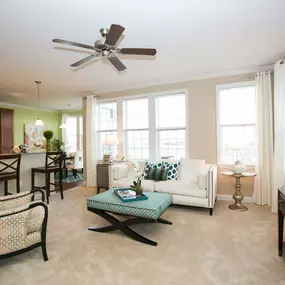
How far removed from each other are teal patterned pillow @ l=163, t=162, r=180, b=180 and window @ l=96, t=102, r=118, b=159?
6.10 ft

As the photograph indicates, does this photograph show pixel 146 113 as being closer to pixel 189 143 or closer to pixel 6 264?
pixel 189 143

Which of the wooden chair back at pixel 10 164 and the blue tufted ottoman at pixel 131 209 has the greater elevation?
the wooden chair back at pixel 10 164

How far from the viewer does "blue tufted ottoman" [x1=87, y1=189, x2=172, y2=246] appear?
247 centimetres

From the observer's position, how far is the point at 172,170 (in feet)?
13.6

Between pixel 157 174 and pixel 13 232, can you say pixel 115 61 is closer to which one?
pixel 13 232

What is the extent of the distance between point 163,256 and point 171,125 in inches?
125

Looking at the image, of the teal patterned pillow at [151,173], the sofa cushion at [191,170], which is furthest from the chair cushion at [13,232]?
the sofa cushion at [191,170]

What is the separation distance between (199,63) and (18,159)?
3.79 m

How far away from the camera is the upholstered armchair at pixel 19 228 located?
74.4 inches

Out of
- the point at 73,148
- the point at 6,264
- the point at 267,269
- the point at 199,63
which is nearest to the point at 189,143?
the point at 199,63

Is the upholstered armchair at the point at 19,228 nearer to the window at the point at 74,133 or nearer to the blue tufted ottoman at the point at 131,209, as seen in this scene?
the blue tufted ottoman at the point at 131,209

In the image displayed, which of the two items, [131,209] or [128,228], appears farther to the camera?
[128,228]

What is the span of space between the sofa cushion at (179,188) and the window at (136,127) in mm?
1412

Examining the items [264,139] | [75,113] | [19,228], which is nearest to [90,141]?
[75,113]
